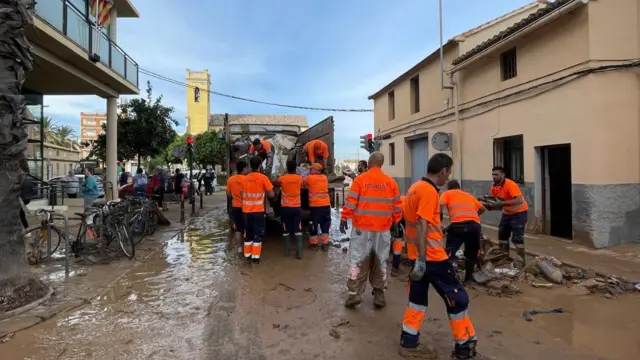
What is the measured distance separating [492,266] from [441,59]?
839cm

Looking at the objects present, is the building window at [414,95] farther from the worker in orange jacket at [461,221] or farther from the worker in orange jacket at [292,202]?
the worker in orange jacket at [461,221]

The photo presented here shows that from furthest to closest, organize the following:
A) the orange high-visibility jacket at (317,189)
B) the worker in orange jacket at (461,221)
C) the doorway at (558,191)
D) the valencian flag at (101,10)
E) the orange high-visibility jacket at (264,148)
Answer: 1. the valencian flag at (101,10)
2. the orange high-visibility jacket at (264,148)
3. the doorway at (558,191)
4. the orange high-visibility jacket at (317,189)
5. the worker in orange jacket at (461,221)

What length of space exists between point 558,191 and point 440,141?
3.81 m

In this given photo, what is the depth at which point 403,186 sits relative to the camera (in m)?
16.9

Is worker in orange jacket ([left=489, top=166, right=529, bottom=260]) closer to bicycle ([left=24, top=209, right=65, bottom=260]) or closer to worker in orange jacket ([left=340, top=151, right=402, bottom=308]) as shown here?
worker in orange jacket ([left=340, top=151, right=402, bottom=308])

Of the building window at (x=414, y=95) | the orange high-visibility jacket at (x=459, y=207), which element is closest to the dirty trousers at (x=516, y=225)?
the orange high-visibility jacket at (x=459, y=207)

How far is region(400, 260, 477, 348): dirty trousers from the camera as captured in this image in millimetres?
3348

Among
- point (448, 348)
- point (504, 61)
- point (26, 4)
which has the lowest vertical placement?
point (448, 348)

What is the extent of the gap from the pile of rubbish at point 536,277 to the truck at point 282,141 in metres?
4.04

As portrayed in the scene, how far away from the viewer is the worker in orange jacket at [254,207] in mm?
6832

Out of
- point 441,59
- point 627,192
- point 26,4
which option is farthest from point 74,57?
point 627,192

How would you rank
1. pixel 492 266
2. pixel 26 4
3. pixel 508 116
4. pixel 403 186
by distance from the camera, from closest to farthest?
pixel 26 4
pixel 492 266
pixel 508 116
pixel 403 186

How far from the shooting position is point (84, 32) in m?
11.9

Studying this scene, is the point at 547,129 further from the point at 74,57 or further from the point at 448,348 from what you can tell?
the point at 74,57
